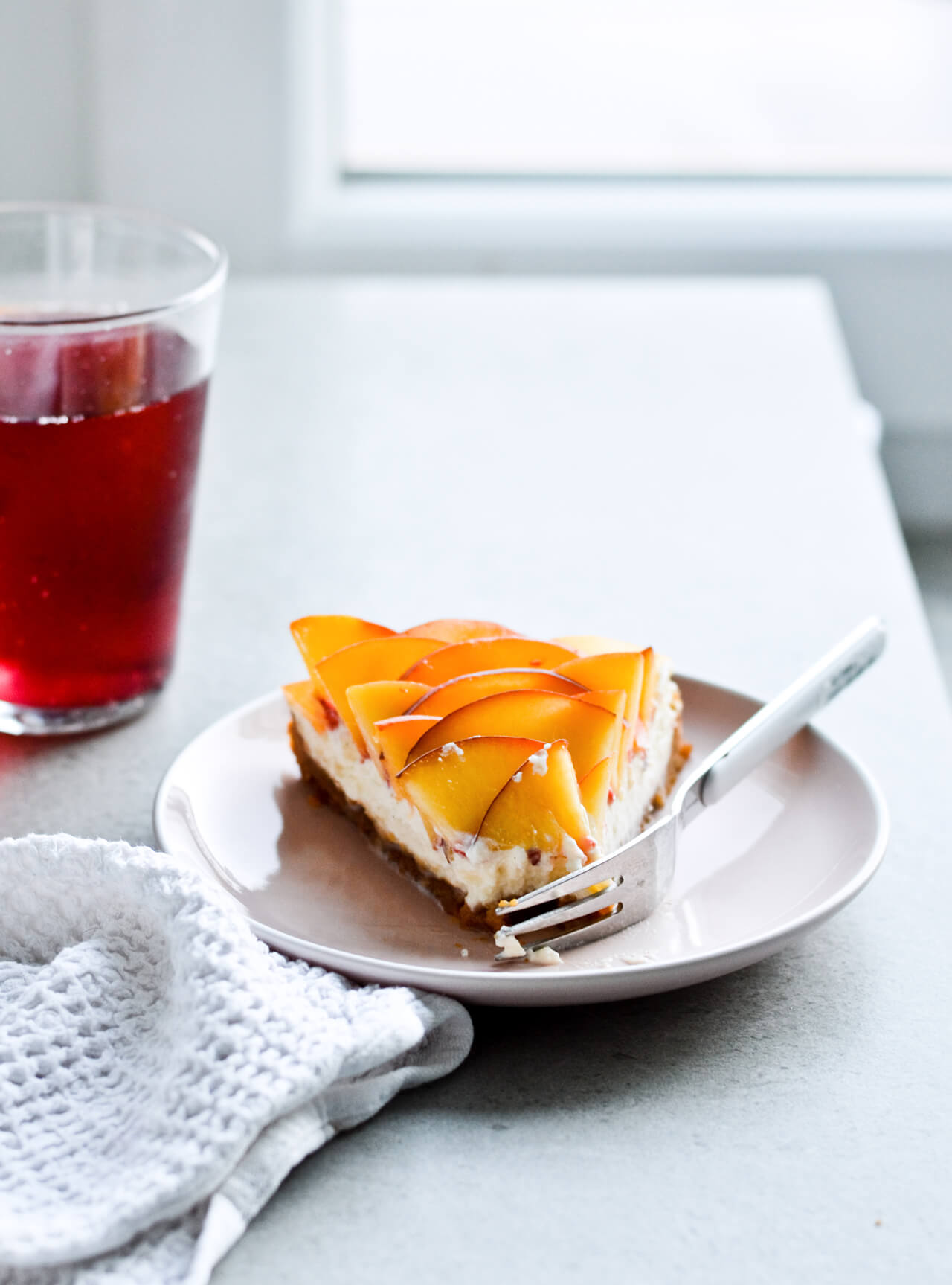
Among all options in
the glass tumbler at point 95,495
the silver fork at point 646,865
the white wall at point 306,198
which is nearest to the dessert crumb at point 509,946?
the silver fork at point 646,865

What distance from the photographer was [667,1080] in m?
0.49

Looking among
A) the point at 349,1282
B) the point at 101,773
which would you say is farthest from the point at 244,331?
the point at 349,1282

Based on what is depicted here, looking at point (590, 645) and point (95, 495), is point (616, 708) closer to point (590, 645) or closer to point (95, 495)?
point (590, 645)

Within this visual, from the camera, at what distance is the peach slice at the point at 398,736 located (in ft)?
1.82

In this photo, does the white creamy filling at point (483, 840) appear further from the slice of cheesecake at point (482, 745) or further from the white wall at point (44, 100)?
the white wall at point (44, 100)

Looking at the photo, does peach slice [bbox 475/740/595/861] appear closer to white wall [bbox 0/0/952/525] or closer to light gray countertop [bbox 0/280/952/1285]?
light gray countertop [bbox 0/280/952/1285]

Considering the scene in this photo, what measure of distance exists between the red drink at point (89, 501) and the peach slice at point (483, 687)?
7.1 inches

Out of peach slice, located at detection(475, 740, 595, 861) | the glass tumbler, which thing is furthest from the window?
peach slice, located at detection(475, 740, 595, 861)

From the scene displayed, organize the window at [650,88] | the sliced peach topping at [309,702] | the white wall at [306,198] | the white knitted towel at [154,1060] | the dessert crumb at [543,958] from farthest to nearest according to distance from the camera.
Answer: the window at [650,88]
the white wall at [306,198]
the sliced peach topping at [309,702]
the dessert crumb at [543,958]
the white knitted towel at [154,1060]

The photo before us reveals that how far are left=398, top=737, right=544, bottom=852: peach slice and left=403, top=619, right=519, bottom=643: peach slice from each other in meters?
0.10

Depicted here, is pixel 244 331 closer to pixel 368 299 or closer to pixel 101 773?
pixel 368 299

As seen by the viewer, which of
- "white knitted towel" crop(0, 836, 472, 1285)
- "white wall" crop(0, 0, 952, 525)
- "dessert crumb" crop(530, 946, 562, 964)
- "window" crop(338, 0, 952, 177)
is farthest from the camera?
"window" crop(338, 0, 952, 177)

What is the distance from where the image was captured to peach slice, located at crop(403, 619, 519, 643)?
636mm

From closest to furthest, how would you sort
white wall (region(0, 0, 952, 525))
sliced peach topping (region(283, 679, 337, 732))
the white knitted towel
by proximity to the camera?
the white knitted towel < sliced peach topping (region(283, 679, 337, 732)) < white wall (region(0, 0, 952, 525))
